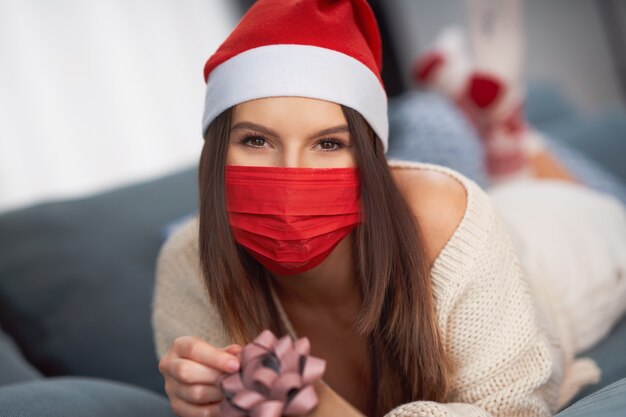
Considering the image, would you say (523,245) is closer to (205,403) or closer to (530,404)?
(530,404)

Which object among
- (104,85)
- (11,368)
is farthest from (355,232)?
(104,85)

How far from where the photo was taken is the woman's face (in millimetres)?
1221

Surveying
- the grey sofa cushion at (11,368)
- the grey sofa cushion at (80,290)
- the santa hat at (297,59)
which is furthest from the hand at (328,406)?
the grey sofa cushion at (80,290)

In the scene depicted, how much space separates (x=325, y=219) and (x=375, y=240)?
0.11 metres

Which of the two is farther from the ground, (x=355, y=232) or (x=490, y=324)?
(x=355, y=232)

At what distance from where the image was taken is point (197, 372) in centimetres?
105

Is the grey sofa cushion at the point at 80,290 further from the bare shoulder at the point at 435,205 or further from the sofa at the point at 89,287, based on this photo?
the bare shoulder at the point at 435,205

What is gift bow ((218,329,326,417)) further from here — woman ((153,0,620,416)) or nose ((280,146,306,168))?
nose ((280,146,306,168))

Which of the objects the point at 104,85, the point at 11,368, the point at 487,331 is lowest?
the point at 11,368

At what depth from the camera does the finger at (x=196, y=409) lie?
108 centimetres

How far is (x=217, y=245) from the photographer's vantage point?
133cm

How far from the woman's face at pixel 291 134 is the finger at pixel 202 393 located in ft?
1.23

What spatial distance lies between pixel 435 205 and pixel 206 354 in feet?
1.86

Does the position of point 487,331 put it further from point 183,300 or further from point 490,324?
point 183,300
